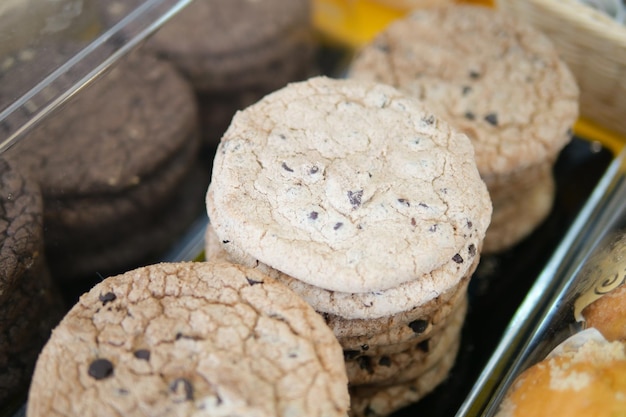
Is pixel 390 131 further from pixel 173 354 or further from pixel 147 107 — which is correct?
pixel 147 107

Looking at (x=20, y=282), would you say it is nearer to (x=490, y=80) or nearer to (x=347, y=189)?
(x=347, y=189)

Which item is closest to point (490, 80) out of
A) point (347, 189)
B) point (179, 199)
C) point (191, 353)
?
point (347, 189)

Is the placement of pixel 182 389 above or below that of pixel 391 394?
above

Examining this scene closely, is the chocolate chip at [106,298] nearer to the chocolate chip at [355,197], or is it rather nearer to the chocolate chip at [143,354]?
the chocolate chip at [143,354]

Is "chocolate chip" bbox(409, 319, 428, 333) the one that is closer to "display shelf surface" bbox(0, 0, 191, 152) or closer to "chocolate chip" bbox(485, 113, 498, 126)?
"chocolate chip" bbox(485, 113, 498, 126)

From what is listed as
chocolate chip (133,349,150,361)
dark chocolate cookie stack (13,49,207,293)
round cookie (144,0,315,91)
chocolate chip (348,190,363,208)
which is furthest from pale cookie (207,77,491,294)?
round cookie (144,0,315,91)

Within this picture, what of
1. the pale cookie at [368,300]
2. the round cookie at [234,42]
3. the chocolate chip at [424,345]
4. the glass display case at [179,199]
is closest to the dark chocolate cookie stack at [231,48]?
the round cookie at [234,42]
